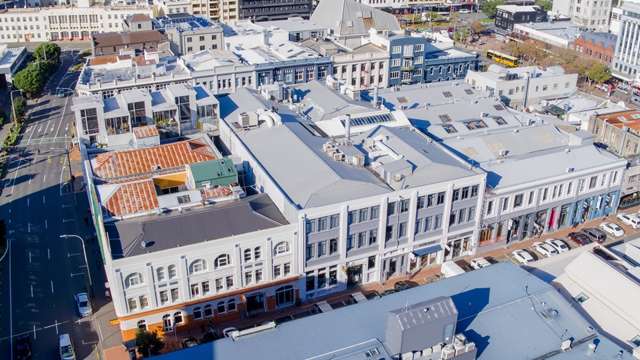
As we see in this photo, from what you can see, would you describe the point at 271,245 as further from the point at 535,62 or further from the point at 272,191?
the point at 535,62

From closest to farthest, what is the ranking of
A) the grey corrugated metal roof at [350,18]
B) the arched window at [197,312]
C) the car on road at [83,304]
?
the arched window at [197,312]
the car on road at [83,304]
the grey corrugated metal roof at [350,18]

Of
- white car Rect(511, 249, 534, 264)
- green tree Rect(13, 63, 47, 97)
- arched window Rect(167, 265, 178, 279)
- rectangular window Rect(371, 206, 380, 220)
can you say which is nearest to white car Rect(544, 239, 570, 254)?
white car Rect(511, 249, 534, 264)

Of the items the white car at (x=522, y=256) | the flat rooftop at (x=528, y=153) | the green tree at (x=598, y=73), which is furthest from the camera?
the green tree at (x=598, y=73)

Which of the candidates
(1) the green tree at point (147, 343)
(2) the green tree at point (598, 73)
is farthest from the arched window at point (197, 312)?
(2) the green tree at point (598, 73)

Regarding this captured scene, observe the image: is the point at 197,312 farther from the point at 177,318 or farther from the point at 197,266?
the point at 197,266

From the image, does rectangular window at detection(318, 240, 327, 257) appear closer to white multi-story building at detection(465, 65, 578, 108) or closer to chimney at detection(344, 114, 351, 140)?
chimney at detection(344, 114, 351, 140)

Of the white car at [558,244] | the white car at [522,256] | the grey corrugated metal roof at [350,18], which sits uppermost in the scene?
the grey corrugated metal roof at [350,18]

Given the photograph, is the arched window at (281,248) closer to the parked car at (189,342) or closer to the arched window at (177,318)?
the arched window at (177,318)

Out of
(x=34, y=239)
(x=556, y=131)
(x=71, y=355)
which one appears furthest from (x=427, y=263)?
(x=34, y=239)
